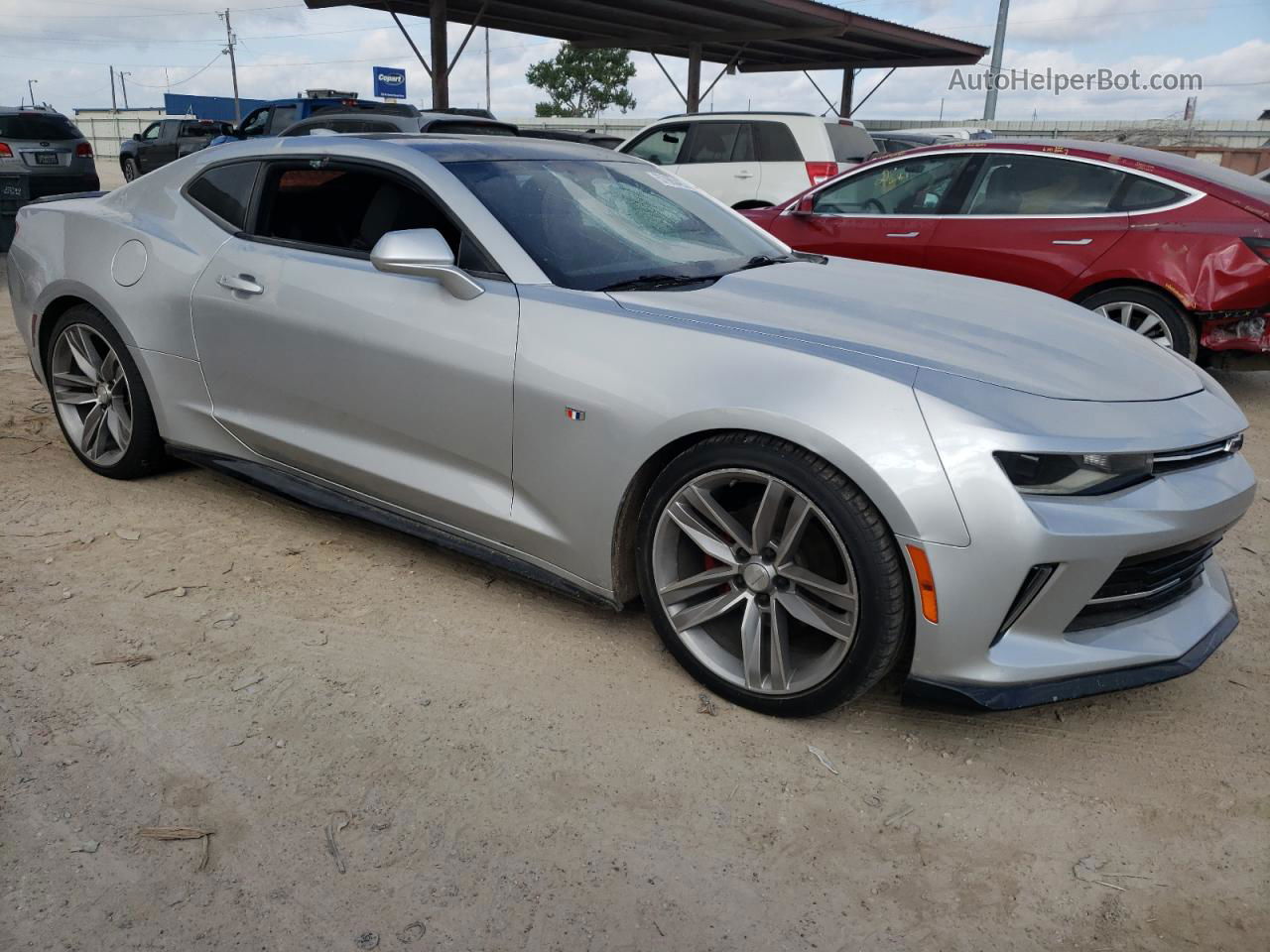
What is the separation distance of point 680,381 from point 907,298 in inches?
38.8

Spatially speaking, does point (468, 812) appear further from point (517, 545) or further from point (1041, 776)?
point (1041, 776)

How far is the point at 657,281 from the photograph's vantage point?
3156 mm

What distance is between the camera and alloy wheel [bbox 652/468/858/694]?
2.60 meters

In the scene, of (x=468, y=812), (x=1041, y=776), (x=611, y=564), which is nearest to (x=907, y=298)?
(x=611, y=564)

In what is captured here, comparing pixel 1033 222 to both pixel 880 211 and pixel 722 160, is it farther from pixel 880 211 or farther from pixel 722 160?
pixel 722 160

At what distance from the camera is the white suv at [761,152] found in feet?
34.0

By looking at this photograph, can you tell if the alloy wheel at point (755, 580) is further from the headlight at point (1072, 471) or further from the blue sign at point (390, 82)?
the blue sign at point (390, 82)

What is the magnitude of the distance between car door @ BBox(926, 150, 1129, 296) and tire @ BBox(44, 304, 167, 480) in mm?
4894

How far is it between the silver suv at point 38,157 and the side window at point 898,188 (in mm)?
9015

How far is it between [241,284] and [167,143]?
68.7ft

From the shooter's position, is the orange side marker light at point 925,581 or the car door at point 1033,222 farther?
the car door at point 1033,222

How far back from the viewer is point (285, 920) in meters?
2.08

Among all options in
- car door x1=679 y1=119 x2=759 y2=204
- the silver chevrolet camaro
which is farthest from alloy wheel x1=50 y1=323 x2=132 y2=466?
car door x1=679 y1=119 x2=759 y2=204

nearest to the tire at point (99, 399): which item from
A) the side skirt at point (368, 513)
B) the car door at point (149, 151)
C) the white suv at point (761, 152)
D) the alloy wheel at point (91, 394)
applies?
the alloy wheel at point (91, 394)
